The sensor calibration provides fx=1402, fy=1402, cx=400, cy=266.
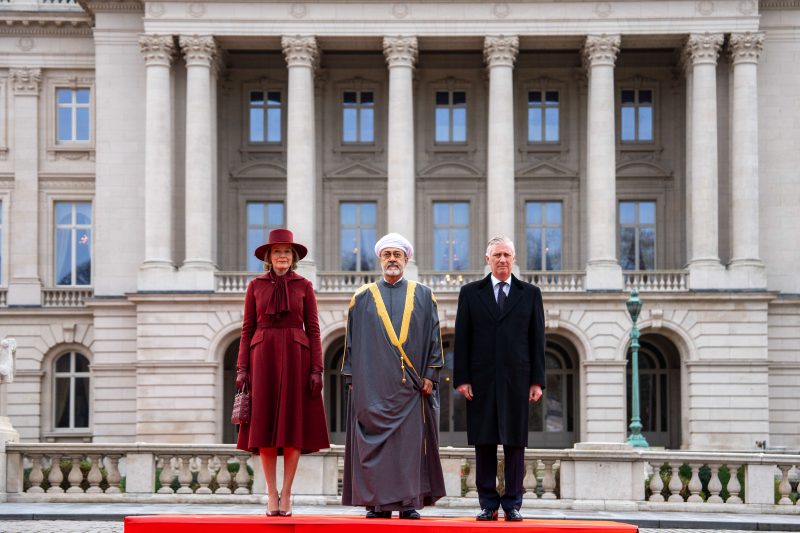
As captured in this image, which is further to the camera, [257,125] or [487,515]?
[257,125]

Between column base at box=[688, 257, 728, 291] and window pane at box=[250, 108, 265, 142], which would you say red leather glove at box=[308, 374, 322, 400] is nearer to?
column base at box=[688, 257, 728, 291]

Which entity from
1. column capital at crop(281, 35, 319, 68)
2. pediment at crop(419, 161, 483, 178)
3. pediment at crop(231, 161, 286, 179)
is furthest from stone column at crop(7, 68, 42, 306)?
pediment at crop(419, 161, 483, 178)

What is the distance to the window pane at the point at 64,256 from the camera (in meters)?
48.9

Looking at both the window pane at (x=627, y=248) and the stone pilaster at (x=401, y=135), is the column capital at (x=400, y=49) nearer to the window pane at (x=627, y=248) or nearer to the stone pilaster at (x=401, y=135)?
the stone pilaster at (x=401, y=135)

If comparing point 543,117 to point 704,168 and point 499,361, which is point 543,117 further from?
point 499,361

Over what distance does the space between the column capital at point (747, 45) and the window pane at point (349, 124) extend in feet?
43.3

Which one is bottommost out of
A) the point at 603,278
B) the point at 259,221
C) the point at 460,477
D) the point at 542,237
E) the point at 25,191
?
the point at 460,477

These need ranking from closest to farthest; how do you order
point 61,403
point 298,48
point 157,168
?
point 157,168, point 298,48, point 61,403

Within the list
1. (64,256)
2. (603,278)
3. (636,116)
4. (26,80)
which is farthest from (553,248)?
(26,80)

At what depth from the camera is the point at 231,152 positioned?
1934 inches

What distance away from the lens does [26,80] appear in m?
48.6

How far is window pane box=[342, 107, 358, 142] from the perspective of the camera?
4938 centimetres

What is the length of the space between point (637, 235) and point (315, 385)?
36.6 meters

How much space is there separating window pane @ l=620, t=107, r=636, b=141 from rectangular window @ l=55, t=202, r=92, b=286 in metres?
18.8
